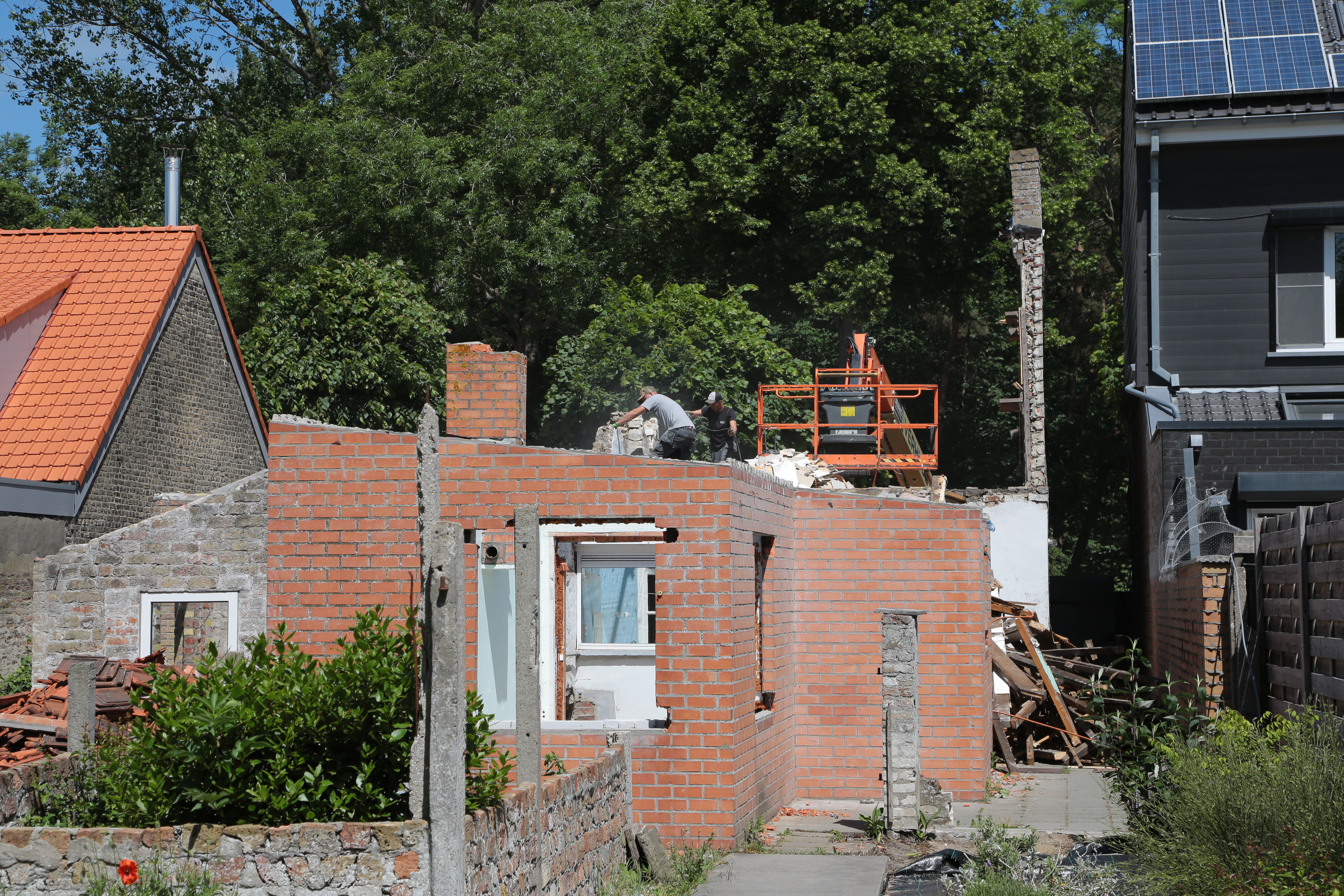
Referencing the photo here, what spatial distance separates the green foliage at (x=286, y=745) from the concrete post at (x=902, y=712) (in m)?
5.27

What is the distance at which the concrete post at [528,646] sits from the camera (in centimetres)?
725

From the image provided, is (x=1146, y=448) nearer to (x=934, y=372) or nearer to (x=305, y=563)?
(x=305, y=563)

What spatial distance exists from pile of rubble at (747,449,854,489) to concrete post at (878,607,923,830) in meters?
6.90

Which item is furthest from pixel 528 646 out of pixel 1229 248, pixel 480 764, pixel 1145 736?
pixel 1229 248

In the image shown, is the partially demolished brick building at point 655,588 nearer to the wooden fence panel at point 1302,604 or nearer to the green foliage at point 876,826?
the green foliage at point 876,826

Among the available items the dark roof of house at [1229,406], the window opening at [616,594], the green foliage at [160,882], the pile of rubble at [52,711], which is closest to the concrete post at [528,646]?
the green foliage at [160,882]

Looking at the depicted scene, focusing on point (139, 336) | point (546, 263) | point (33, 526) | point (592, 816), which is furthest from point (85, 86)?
point (592, 816)

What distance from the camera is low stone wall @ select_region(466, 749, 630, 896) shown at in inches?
257

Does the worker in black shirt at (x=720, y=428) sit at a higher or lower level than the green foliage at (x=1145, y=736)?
higher

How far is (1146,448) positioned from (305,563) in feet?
39.1

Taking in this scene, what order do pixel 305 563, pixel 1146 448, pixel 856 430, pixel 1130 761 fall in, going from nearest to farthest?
pixel 1130 761
pixel 305 563
pixel 1146 448
pixel 856 430

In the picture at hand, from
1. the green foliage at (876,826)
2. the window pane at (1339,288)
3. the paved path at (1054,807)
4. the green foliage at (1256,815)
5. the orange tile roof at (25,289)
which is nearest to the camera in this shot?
the green foliage at (1256,815)

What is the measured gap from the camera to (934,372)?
38719 mm

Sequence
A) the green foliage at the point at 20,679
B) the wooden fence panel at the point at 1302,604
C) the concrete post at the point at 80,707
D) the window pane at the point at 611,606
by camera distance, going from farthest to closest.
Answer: the green foliage at the point at 20,679, the window pane at the point at 611,606, the concrete post at the point at 80,707, the wooden fence panel at the point at 1302,604
